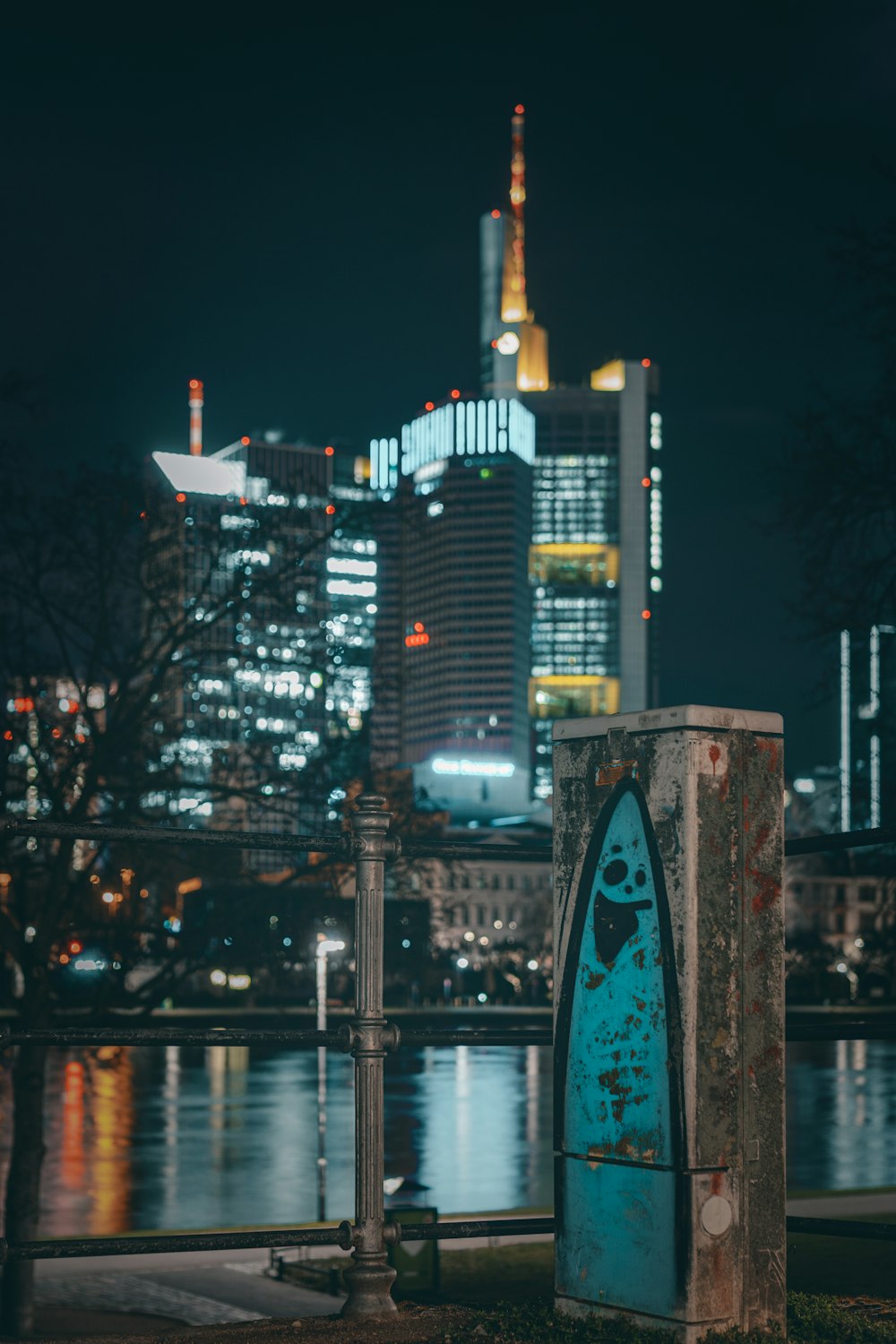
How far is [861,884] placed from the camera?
14888 centimetres

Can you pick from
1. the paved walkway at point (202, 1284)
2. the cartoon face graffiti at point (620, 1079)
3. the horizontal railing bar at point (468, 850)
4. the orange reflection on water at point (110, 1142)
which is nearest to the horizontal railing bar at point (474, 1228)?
the cartoon face graffiti at point (620, 1079)

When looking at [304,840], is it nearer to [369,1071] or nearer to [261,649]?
[369,1071]

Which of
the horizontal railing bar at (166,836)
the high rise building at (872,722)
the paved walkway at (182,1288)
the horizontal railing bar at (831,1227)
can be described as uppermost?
the high rise building at (872,722)

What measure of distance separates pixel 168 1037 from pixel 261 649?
11.6 m

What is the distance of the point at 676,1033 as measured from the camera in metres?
4.29

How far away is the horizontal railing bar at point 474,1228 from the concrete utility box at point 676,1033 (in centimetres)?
51

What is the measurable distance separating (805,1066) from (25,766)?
185 feet

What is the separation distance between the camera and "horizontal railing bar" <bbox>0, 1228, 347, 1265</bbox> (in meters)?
4.42

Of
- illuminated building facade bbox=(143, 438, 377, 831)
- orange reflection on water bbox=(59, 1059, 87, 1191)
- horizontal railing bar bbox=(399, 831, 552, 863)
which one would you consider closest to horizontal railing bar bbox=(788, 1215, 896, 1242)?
horizontal railing bar bbox=(399, 831, 552, 863)

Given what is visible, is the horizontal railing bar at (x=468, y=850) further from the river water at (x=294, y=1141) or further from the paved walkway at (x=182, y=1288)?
the river water at (x=294, y=1141)

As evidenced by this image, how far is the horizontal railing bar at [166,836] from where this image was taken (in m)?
4.71

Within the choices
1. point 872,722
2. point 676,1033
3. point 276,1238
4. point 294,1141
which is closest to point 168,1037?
point 276,1238

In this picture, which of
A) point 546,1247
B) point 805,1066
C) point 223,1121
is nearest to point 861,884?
point 805,1066

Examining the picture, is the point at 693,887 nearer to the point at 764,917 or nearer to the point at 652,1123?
the point at 764,917
